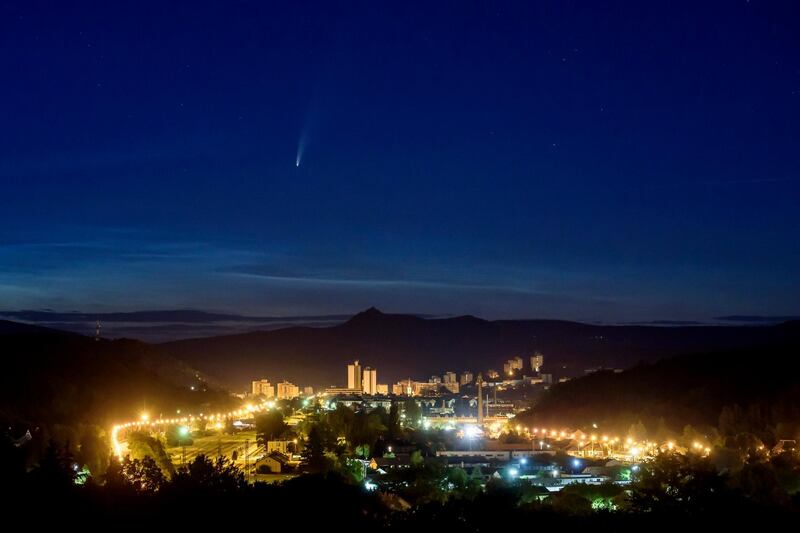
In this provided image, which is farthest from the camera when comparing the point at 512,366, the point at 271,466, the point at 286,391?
the point at 512,366

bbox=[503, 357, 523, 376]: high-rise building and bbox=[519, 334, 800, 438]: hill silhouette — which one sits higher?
bbox=[519, 334, 800, 438]: hill silhouette

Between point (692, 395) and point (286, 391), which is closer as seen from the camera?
point (692, 395)

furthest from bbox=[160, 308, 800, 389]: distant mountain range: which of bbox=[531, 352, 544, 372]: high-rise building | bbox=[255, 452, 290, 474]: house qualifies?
bbox=[255, 452, 290, 474]: house

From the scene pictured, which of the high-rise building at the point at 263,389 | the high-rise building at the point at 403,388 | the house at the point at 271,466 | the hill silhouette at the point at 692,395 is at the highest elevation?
the hill silhouette at the point at 692,395

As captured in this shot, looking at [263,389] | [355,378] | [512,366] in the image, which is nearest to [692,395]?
[263,389]

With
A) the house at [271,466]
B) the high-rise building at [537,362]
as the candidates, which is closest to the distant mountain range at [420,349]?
the high-rise building at [537,362]

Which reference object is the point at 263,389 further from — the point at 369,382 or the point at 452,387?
the point at 452,387

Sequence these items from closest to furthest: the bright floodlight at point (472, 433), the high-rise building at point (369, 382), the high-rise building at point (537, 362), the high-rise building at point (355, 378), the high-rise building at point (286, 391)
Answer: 1. the bright floodlight at point (472, 433)
2. the high-rise building at point (286, 391)
3. the high-rise building at point (369, 382)
4. the high-rise building at point (537, 362)
5. the high-rise building at point (355, 378)

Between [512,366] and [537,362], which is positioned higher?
[537,362]

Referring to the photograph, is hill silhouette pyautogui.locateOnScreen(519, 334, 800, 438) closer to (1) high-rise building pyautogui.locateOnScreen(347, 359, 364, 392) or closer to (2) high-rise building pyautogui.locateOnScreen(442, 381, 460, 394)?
(2) high-rise building pyautogui.locateOnScreen(442, 381, 460, 394)

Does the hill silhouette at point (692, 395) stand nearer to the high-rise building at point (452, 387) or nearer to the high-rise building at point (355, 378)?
the high-rise building at point (452, 387)

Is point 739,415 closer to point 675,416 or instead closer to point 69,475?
point 675,416
